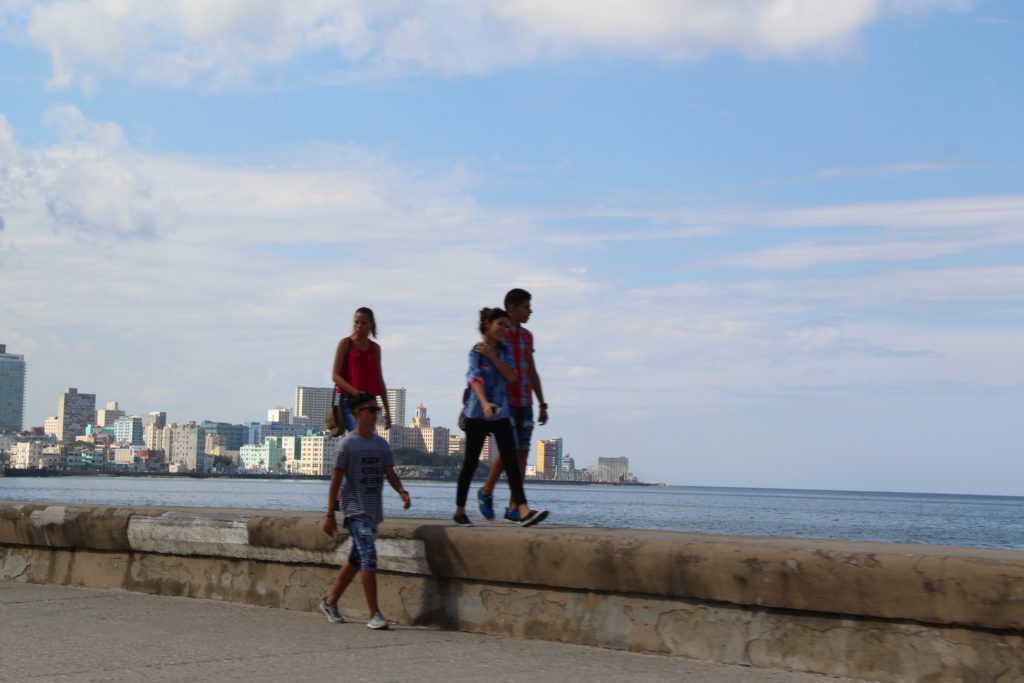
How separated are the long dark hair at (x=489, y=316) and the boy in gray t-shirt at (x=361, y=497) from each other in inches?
36.6

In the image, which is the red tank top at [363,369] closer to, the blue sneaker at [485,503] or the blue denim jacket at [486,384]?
the blue denim jacket at [486,384]

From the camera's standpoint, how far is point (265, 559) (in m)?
7.69

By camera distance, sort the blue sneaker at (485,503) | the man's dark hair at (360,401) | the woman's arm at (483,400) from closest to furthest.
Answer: the man's dark hair at (360,401) → the woman's arm at (483,400) → the blue sneaker at (485,503)

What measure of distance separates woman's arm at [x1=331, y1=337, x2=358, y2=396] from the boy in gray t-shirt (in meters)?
0.57

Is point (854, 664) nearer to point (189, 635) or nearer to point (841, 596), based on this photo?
point (841, 596)

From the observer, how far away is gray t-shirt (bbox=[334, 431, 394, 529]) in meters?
6.85

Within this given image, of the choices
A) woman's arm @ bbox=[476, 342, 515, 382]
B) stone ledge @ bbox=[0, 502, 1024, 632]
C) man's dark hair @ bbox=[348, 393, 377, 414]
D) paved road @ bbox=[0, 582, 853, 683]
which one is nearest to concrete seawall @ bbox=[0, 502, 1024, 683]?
stone ledge @ bbox=[0, 502, 1024, 632]

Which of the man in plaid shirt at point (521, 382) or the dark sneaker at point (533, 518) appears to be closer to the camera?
the dark sneaker at point (533, 518)

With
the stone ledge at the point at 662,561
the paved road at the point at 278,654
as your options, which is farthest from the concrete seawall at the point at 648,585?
the paved road at the point at 278,654

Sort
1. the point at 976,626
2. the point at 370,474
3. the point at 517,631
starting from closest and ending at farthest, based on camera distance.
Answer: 1. the point at 976,626
2. the point at 517,631
3. the point at 370,474

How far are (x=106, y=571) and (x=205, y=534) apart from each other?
1155mm

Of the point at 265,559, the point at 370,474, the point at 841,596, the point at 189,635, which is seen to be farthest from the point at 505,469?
the point at 841,596

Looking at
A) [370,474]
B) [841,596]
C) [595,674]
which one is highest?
[370,474]

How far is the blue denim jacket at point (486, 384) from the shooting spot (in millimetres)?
7723
